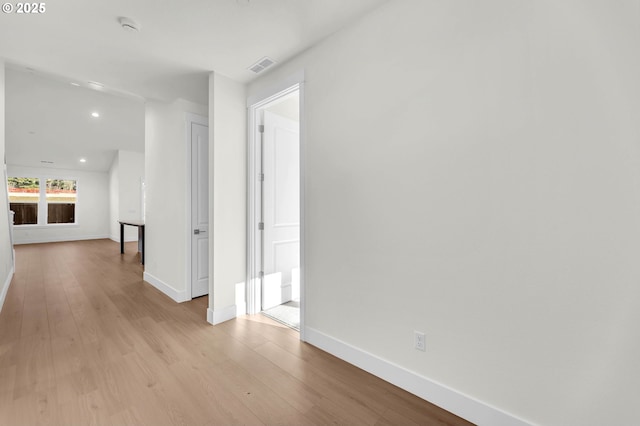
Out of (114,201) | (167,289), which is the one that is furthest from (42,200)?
(167,289)

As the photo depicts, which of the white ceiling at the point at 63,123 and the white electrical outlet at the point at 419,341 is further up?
the white ceiling at the point at 63,123

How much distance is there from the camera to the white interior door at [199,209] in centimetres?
347

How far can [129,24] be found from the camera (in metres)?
1.99

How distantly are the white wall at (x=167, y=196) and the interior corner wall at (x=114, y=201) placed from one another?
5746 mm

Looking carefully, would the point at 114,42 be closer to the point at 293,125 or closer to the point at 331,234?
the point at 293,125

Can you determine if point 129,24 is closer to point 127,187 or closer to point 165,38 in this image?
point 165,38

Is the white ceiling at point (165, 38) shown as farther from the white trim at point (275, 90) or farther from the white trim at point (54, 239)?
the white trim at point (54, 239)

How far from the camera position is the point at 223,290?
9.33ft

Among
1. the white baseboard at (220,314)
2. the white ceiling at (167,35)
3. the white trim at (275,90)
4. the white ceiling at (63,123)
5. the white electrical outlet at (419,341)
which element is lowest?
the white baseboard at (220,314)

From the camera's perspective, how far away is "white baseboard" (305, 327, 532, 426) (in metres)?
1.42

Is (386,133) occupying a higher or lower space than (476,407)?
higher

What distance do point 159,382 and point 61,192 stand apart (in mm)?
10915

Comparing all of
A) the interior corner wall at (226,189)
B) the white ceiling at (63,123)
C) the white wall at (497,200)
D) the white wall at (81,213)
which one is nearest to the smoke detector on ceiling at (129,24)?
the interior corner wall at (226,189)

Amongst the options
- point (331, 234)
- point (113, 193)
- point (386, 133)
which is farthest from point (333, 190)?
point (113, 193)
